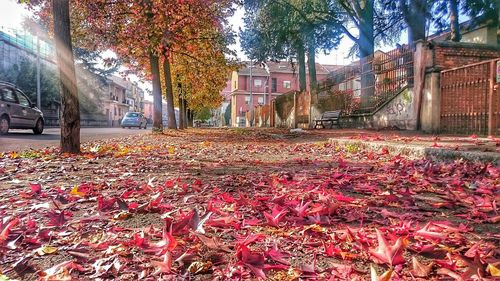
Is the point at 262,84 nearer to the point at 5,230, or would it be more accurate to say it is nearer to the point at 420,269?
the point at 5,230

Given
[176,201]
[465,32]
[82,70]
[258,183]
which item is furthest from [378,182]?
[82,70]

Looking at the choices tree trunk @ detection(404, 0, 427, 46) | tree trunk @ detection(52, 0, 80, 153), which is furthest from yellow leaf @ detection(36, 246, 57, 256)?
tree trunk @ detection(404, 0, 427, 46)

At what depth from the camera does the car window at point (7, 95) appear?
1284 centimetres

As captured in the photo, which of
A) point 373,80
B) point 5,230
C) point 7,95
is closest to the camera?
point 5,230

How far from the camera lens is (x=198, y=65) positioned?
1877 cm

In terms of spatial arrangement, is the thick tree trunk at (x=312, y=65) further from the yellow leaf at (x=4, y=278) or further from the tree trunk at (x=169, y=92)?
the yellow leaf at (x=4, y=278)

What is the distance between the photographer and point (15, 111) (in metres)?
13.3

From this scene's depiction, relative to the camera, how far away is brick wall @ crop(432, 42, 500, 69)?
35.4ft

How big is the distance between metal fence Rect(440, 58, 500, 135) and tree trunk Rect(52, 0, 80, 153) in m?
8.54

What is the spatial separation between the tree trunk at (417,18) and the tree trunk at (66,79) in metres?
16.0

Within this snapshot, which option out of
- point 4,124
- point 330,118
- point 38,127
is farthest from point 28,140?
point 330,118

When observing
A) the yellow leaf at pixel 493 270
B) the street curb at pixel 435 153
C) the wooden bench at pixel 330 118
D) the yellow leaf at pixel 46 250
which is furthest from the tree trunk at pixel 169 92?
the yellow leaf at pixel 493 270

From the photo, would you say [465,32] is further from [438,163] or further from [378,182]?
[378,182]

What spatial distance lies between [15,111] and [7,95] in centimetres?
60
